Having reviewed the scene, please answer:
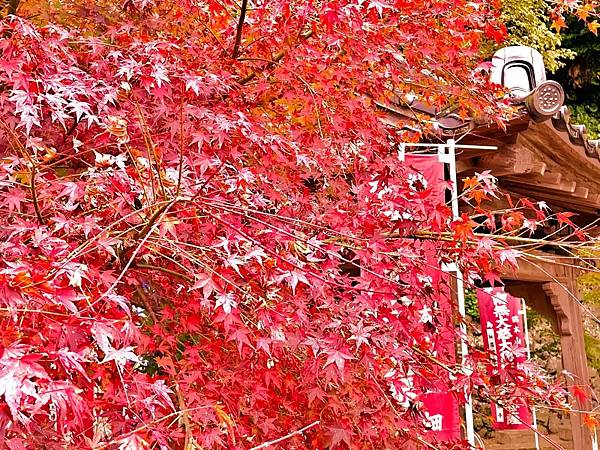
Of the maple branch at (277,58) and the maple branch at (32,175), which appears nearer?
the maple branch at (32,175)

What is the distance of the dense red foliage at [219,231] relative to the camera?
1.81 meters

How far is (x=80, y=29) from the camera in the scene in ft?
12.1

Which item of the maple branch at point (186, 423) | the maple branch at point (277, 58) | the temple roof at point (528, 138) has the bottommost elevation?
the maple branch at point (186, 423)

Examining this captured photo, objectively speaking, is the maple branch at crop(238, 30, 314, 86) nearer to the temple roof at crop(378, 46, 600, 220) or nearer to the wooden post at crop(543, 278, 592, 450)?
the temple roof at crop(378, 46, 600, 220)

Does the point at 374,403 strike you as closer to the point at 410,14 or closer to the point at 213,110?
the point at 213,110

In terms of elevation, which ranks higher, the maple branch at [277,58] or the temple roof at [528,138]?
the temple roof at [528,138]

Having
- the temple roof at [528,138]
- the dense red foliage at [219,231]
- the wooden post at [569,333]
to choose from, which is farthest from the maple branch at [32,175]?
the wooden post at [569,333]

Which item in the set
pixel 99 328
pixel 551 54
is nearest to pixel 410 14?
pixel 99 328

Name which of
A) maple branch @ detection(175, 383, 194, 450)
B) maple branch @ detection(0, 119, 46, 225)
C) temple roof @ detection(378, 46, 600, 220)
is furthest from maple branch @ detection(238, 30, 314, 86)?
maple branch @ detection(175, 383, 194, 450)

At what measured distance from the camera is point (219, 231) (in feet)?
8.76

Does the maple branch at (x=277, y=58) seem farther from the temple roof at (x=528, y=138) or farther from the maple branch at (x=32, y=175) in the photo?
the maple branch at (x=32, y=175)

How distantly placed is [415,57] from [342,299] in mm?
1610

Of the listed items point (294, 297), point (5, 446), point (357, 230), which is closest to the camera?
point (5, 446)

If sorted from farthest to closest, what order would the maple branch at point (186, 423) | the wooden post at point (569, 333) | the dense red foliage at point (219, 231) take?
the wooden post at point (569, 333) < the dense red foliage at point (219, 231) < the maple branch at point (186, 423)
